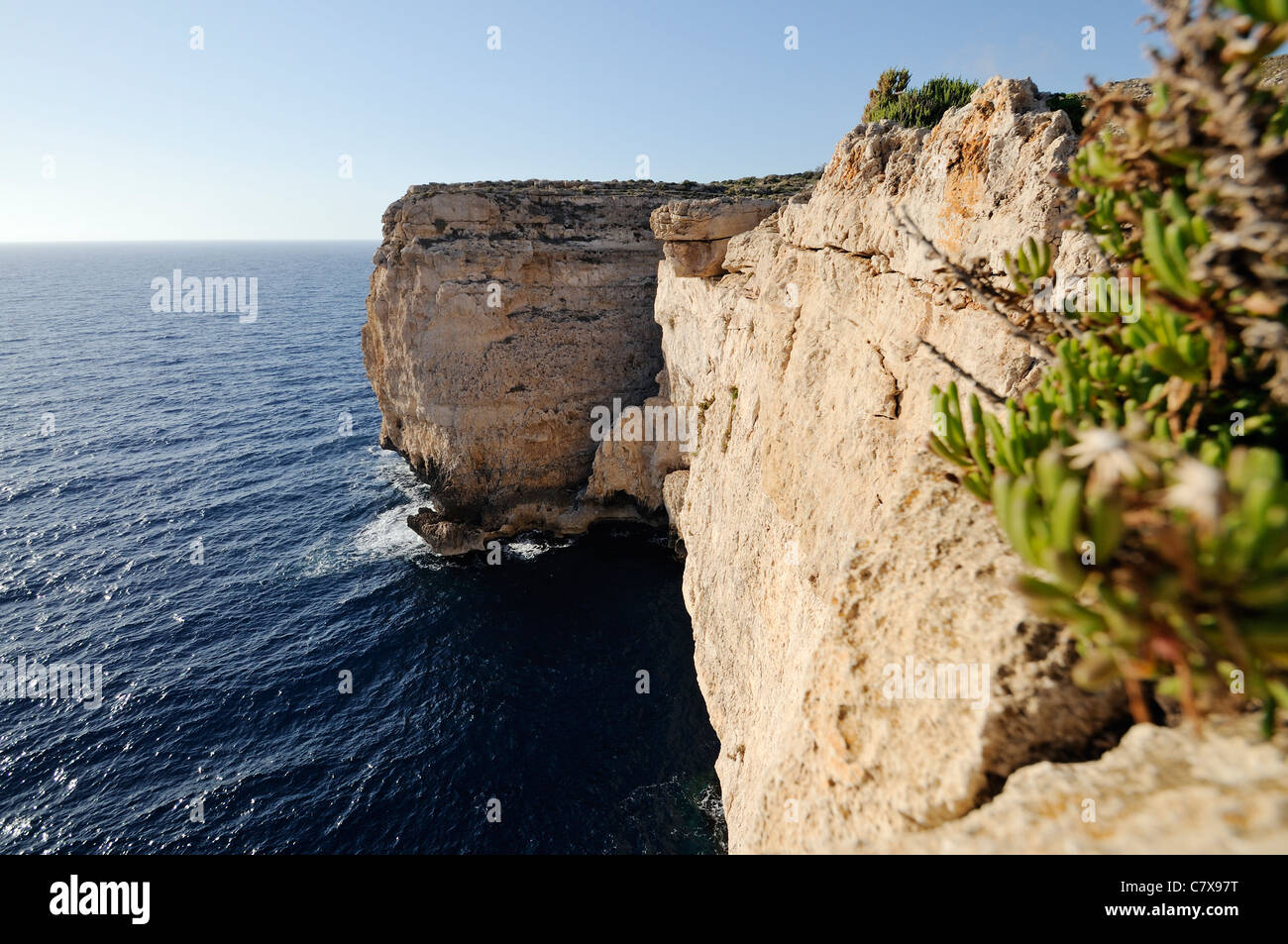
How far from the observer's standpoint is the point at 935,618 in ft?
21.9

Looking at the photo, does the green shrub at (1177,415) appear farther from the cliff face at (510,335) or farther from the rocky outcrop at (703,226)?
the cliff face at (510,335)

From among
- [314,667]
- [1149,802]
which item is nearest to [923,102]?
[1149,802]

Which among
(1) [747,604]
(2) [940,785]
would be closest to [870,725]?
(2) [940,785]

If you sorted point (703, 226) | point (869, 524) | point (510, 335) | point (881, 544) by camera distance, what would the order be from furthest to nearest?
1. point (510, 335)
2. point (703, 226)
3. point (869, 524)
4. point (881, 544)

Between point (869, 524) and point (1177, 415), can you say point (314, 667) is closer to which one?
point (869, 524)

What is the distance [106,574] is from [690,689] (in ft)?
116

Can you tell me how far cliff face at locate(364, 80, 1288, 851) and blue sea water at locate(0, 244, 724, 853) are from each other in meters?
10.1

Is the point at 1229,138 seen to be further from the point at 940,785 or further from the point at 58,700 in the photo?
the point at 58,700

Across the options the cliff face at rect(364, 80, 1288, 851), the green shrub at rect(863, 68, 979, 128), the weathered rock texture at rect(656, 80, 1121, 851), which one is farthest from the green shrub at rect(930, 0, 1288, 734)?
the green shrub at rect(863, 68, 979, 128)

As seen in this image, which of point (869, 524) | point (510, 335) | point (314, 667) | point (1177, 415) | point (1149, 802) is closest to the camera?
point (1149, 802)

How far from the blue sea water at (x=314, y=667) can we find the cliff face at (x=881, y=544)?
1010cm

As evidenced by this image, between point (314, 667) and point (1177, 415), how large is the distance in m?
35.3

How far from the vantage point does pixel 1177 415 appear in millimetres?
4910

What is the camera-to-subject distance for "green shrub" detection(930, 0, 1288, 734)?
11.6ft
